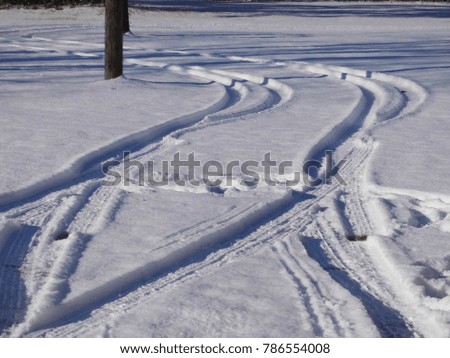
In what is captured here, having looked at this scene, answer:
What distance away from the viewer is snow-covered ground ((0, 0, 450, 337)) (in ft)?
11.9

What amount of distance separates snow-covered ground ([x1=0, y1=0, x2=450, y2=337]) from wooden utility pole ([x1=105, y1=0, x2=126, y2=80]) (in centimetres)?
27

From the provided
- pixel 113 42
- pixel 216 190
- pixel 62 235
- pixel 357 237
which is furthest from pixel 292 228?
pixel 113 42

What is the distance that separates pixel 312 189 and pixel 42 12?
22428mm

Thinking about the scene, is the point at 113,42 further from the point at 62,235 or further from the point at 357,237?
the point at 357,237

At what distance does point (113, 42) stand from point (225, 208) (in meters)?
5.95

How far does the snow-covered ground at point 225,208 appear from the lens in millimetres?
3619

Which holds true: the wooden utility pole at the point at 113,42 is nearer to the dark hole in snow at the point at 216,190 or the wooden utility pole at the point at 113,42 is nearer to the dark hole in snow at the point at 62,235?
the dark hole in snow at the point at 216,190

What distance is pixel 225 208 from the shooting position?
5.02m

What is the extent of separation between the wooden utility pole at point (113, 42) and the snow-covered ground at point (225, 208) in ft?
0.88

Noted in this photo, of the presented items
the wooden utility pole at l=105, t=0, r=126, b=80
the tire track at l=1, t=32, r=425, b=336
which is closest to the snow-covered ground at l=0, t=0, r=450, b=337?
the tire track at l=1, t=32, r=425, b=336

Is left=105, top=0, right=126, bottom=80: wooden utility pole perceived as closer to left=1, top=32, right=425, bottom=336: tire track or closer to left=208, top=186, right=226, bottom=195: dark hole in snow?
left=1, top=32, right=425, bottom=336: tire track

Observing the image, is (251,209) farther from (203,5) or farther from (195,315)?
(203,5)

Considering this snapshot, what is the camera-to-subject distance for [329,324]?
3.50 m

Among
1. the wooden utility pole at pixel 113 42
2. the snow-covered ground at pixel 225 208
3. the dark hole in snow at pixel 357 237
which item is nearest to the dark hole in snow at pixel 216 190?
the snow-covered ground at pixel 225 208
